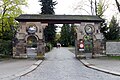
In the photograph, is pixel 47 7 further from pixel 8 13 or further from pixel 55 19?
pixel 55 19

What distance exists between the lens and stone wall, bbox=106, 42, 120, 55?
105 feet

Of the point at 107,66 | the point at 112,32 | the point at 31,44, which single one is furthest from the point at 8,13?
the point at 107,66

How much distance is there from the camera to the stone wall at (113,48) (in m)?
31.9

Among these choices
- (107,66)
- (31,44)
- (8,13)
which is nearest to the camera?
(107,66)

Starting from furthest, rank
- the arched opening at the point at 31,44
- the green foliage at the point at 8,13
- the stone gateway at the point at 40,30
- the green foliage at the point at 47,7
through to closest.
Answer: the green foliage at the point at 47,7
the green foliage at the point at 8,13
the arched opening at the point at 31,44
the stone gateway at the point at 40,30

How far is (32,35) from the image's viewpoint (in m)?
30.4

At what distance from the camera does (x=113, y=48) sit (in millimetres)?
32250

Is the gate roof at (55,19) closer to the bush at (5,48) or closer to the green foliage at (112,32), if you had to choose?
the bush at (5,48)

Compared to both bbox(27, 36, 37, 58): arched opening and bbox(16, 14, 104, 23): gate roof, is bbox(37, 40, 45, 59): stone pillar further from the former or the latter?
bbox(16, 14, 104, 23): gate roof

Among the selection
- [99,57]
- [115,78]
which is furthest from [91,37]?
[115,78]

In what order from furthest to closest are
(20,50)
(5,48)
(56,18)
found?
(5,48) < (56,18) < (20,50)

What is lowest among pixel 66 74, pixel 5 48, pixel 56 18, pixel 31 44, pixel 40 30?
pixel 66 74

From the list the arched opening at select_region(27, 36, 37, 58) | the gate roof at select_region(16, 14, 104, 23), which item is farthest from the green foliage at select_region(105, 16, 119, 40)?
the gate roof at select_region(16, 14, 104, 23)

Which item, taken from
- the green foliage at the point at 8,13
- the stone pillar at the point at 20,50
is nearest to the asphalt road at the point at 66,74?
the stone pillar at the point at 20,50
